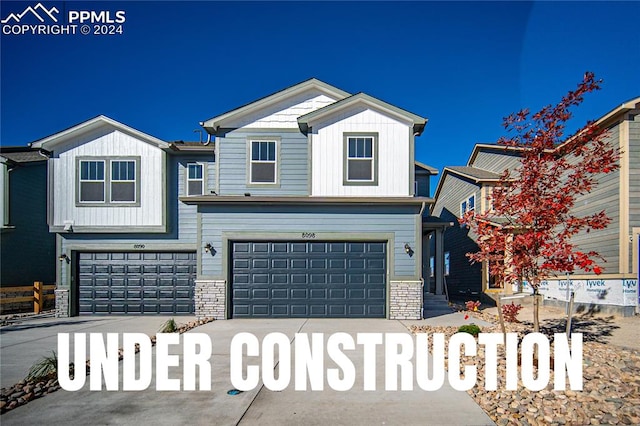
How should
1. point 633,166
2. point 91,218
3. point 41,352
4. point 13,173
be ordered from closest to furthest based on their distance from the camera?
point 41,352 < point 633,166 < point 91,218 < point 13,173

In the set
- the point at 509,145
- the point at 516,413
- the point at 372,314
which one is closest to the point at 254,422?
the point at 516,413

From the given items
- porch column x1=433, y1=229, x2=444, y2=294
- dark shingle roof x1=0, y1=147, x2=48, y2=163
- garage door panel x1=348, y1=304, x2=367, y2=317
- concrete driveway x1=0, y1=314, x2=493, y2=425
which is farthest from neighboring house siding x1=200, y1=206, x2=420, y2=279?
dark shingle roof x1=0, y1=147, x2=48, y2=163

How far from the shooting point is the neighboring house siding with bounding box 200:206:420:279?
529 inches

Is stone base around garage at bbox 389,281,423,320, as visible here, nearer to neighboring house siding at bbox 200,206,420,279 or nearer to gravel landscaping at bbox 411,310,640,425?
neighboring house siding at bbox 200,206,420,279

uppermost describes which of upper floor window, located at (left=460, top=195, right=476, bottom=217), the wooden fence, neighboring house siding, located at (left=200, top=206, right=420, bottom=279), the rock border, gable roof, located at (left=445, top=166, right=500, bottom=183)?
gable roof, located at (left=445, top=166, right=500, bottom=183)

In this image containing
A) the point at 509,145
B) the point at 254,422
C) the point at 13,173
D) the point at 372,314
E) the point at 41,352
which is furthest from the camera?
the point at 13,173

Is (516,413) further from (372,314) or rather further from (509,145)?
(372,314)

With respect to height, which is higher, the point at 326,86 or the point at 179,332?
the point at 326,86

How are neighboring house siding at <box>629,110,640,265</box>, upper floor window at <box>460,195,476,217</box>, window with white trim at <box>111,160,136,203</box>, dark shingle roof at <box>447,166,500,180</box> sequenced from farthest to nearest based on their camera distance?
upper floor window at <box>460,195,476,217</box> < dark shingle roof at <box>447,166,500,180</box> < window with white trim at <box>111,160,136,203</box> < neighboring house siding at <box>629,110,640,265</box>

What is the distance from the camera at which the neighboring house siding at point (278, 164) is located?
13.7m

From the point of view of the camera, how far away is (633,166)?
12.3 m

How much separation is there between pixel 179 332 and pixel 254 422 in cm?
650

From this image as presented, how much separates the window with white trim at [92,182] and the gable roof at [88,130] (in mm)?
951

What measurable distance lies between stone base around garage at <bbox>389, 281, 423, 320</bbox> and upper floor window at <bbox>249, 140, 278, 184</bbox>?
4844 mm
